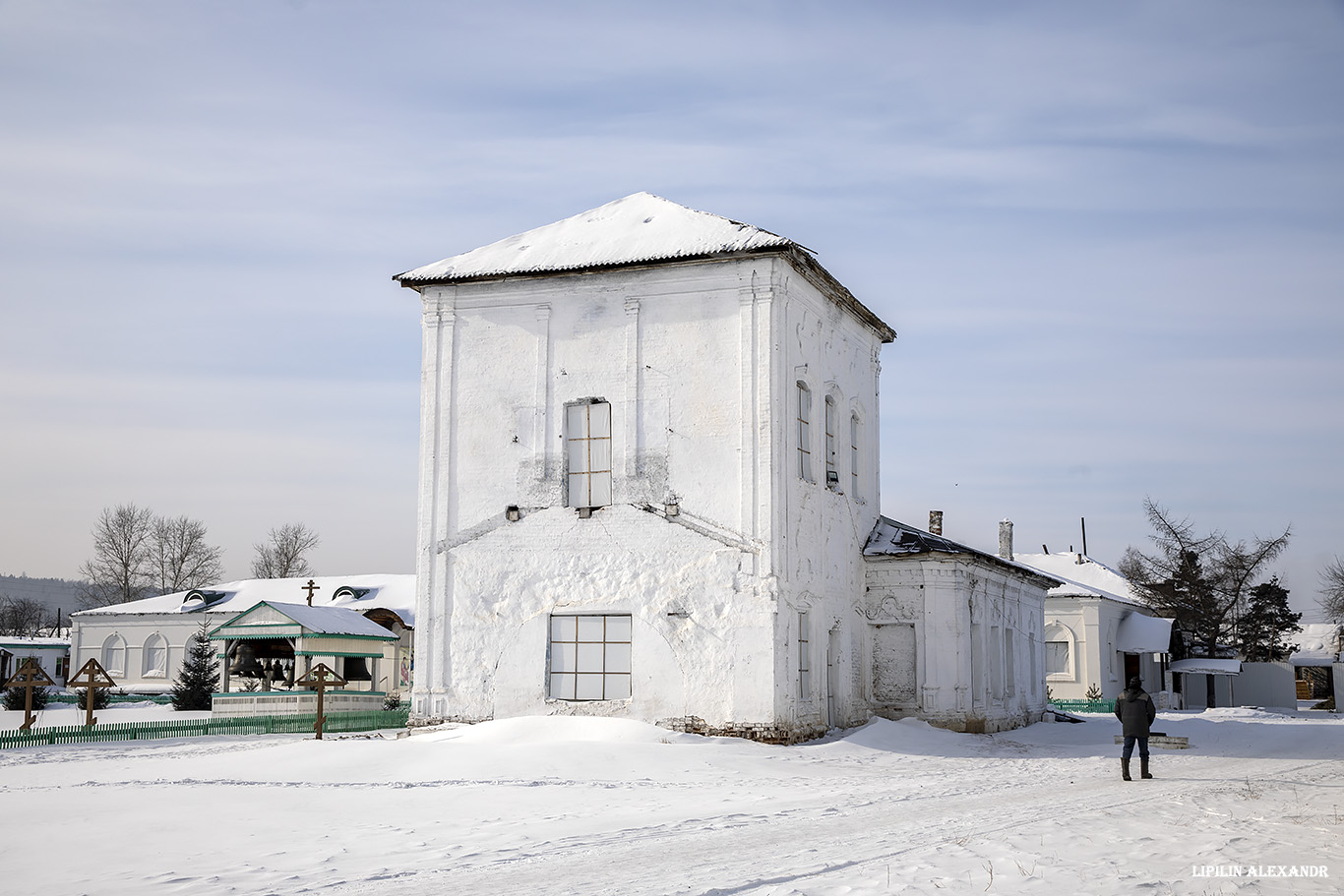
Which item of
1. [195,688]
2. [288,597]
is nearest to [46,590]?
[288,597]

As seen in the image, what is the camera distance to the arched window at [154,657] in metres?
48.3

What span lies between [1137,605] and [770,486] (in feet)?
96.9

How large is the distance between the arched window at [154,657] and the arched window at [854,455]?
3418 centimetres

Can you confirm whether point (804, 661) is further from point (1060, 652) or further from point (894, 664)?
point (1060, 652)

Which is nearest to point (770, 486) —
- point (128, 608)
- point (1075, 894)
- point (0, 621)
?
point (1075, 894)

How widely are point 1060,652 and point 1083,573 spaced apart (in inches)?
234

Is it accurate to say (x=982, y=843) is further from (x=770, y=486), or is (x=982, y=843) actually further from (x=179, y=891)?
(x=770, y=486)

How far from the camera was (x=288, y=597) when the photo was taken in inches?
1965

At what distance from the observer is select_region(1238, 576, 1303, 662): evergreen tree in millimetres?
52156

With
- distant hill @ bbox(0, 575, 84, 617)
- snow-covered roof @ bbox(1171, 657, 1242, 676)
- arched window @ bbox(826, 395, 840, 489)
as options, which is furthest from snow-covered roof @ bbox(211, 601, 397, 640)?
distant hill @ bbox(0, 575, 84, 617)

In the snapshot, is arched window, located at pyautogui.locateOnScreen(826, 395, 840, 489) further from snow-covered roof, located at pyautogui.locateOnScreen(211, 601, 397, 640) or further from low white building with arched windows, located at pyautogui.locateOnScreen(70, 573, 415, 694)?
low white building with arched windows, located at pyautogui.locateOnScreen(70, 573, 415, 694)

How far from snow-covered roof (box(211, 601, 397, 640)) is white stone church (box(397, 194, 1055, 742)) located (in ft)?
18.4

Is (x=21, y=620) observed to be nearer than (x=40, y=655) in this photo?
No

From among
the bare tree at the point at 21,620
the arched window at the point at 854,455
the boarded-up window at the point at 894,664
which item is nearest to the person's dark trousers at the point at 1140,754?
the boarded-up window at the point at 894,664
